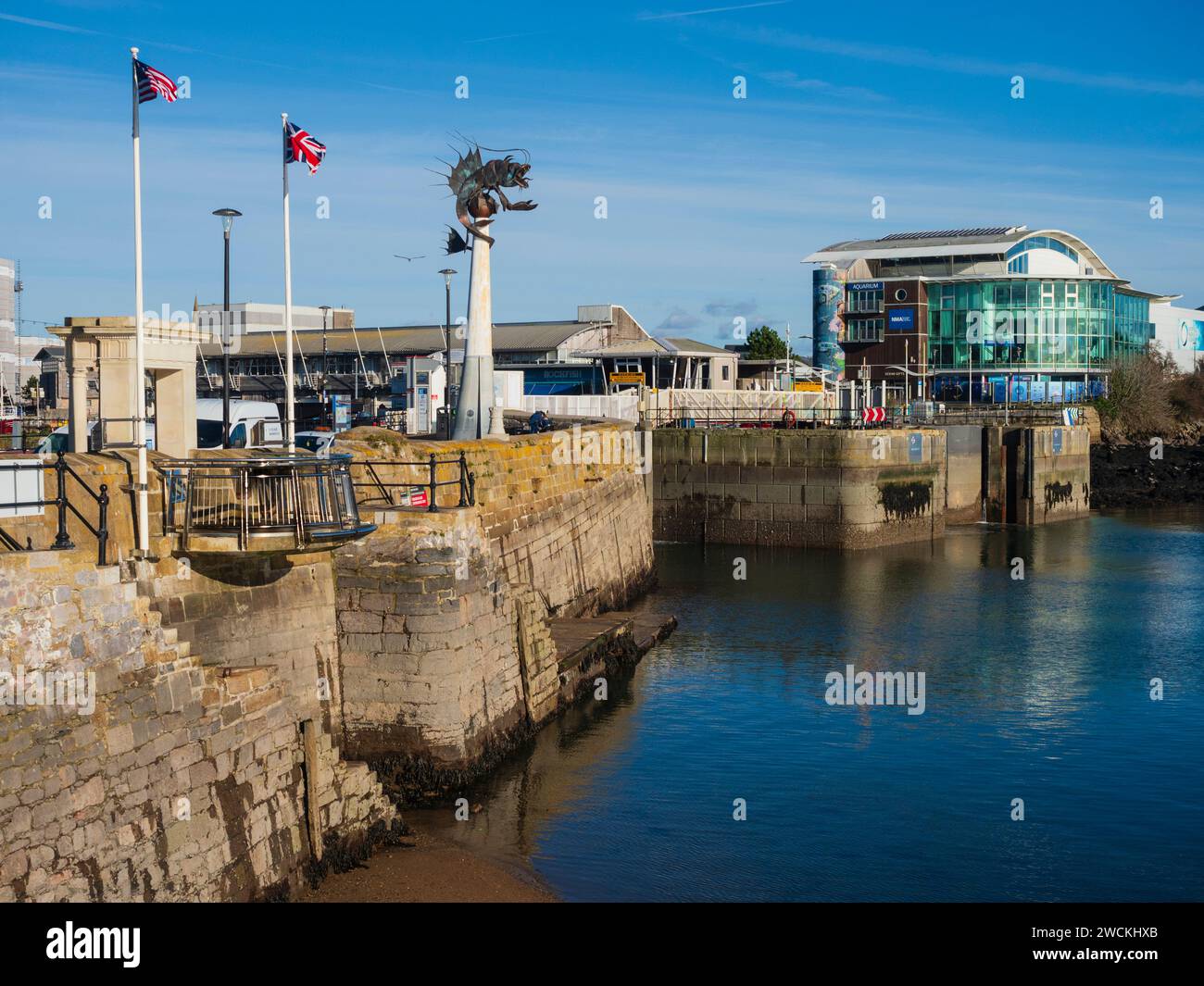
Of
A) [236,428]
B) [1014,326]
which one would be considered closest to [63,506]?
[236,428]

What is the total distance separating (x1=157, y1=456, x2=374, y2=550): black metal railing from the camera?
15.6 metres

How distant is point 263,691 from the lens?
15.5 m

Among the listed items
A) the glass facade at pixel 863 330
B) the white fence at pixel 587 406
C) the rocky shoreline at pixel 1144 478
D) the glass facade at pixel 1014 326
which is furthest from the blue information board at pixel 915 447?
the glass facade at pixel 1014 326

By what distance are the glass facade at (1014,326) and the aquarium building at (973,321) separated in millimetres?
76

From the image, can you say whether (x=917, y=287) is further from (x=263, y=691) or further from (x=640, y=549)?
(x=263, y=691)

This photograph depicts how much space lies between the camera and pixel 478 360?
33.6 meters

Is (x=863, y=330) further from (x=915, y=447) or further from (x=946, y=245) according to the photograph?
(x=915, y=447)

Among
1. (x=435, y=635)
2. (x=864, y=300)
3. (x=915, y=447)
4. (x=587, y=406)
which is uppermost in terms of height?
(x=864, y=300)

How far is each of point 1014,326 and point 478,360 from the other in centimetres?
8511

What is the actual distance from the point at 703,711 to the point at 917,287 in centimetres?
8627

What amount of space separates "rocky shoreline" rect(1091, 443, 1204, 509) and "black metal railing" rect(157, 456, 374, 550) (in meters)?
68.2

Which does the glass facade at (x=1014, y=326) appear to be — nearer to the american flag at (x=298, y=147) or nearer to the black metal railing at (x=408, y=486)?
the black metal railing at (x=408, y=486)

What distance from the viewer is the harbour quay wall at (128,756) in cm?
1239
